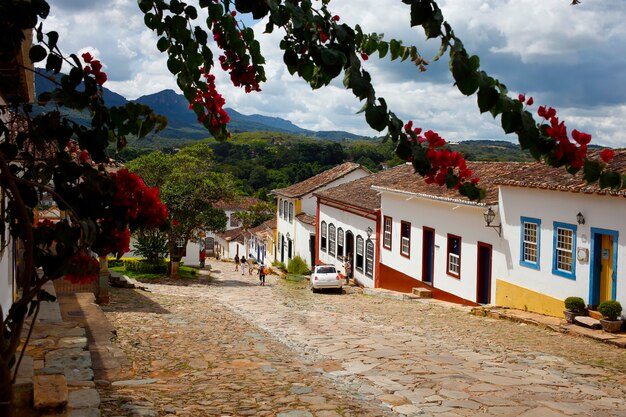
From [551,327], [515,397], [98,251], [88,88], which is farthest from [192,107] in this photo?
[551,327]

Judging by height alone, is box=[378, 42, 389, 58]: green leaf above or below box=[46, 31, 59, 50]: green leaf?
above

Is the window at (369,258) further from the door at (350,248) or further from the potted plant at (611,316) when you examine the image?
the potted plant at (611,316)

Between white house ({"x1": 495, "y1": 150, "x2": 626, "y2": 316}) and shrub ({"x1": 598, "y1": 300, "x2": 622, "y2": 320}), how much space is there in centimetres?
35

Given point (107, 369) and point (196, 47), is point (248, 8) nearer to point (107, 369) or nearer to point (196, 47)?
point (196, 47)

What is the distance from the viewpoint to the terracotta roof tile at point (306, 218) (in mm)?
36069

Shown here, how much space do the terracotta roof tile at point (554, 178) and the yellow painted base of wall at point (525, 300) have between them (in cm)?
276

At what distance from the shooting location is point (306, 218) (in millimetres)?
37062

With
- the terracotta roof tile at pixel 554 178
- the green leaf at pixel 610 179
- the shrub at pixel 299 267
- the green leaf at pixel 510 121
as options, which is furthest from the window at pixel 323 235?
the green leaf at pixel 510 121

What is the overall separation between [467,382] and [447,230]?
41.9 ft

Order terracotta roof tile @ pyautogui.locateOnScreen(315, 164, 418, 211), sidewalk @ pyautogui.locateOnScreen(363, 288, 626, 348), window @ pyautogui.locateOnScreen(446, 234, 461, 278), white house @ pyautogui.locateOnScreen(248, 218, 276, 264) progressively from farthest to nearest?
white house @ pyautogui.locateOnScreen(248, 218, 276, 264)
terracotta roof tile @ pyautogui.locateOnScreen(315, 164, 418, 211)
window @ pyautogui.locateOnScreen(446, 234, 461, 278)
sidewalk @ pyautogui.locateOnScreen(363, 288, 626, 348)

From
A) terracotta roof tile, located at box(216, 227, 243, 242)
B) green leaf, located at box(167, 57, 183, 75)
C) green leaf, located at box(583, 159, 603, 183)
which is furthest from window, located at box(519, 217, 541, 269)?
terracotta roof tile, located at box(216, 227, 243, 242)

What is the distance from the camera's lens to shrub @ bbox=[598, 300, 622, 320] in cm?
1300

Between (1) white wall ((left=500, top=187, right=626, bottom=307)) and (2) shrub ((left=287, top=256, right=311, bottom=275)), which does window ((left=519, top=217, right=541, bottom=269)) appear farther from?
(2) shrub ((left=287, top=256, right=311, bottom=275))

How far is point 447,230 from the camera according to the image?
67.2 feet
